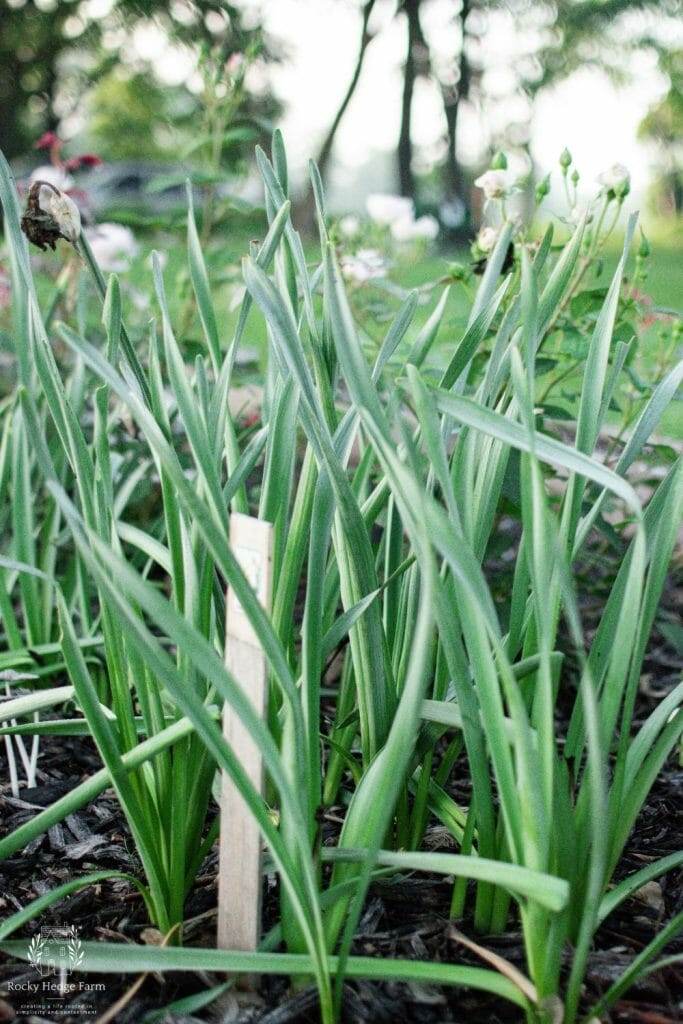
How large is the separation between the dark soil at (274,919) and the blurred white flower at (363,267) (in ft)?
3.06

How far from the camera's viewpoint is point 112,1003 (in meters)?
0.75

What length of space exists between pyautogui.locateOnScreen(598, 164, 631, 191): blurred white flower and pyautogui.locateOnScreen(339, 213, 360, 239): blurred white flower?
78 cm

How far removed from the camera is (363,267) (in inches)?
64.4

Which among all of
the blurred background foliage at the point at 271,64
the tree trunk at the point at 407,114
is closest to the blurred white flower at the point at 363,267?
the blurred background foliage at the point at 271,64

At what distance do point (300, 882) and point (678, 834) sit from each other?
0.58 meters

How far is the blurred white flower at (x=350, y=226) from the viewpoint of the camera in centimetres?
197

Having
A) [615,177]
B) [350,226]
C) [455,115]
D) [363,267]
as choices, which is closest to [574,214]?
[615,177]

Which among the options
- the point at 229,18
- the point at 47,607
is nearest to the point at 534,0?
the point at 229,18

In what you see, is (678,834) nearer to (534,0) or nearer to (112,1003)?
(112,1003)

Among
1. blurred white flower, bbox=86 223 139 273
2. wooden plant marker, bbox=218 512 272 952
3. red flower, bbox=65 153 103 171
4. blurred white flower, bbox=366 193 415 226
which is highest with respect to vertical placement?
red flower, bbox=65 153 103 171

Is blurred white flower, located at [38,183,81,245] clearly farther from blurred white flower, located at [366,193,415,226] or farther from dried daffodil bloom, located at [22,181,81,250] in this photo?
blurred white flower, located at [366,193,415,226]

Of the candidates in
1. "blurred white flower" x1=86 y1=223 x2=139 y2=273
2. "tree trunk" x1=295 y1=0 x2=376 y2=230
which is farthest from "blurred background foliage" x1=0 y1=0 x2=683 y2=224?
"blurred white flower" x1=86 y1=223 x2=139 y2=273

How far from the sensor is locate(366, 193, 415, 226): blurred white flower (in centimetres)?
198

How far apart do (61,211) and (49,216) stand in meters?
0.01
